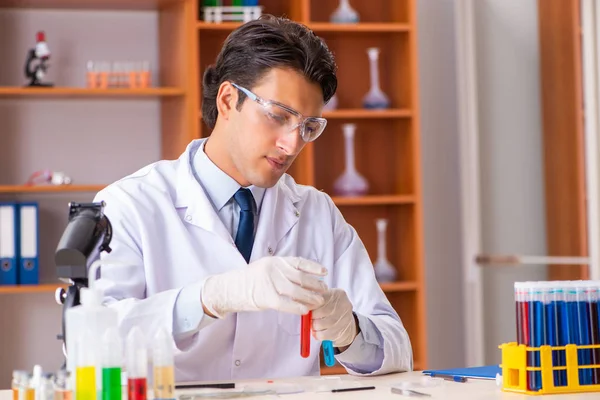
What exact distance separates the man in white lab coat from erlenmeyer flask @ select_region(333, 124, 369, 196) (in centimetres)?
159

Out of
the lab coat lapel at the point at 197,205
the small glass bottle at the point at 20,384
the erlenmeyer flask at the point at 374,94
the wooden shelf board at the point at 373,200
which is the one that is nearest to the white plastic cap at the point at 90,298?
the small glass bottle at the point at 20,384

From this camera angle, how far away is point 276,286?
4.98 feet

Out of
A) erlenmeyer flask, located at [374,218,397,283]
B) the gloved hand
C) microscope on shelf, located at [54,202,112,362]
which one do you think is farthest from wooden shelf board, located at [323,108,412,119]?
microscope on shelf, located at [54,202,112,362]

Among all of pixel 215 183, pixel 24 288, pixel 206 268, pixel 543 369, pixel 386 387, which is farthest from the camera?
pixel 24 288

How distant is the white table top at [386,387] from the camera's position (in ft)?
4.79

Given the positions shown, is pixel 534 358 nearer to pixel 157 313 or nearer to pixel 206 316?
pixel 206 316

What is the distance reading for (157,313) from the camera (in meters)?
1.69

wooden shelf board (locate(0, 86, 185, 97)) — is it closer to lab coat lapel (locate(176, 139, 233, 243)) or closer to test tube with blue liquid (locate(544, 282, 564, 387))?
lab coat lapel (locate(176, 139, 233, 243))

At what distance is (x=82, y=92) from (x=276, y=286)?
2.16 meters

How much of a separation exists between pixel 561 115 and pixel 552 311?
7.65ft

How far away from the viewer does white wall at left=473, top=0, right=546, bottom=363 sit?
3.83 meters

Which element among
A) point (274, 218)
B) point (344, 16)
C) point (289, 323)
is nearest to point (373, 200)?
point (344, 16)

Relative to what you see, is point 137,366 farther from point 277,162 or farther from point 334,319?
point 277,162

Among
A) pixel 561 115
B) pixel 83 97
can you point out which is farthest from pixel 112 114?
pixel 561 115
